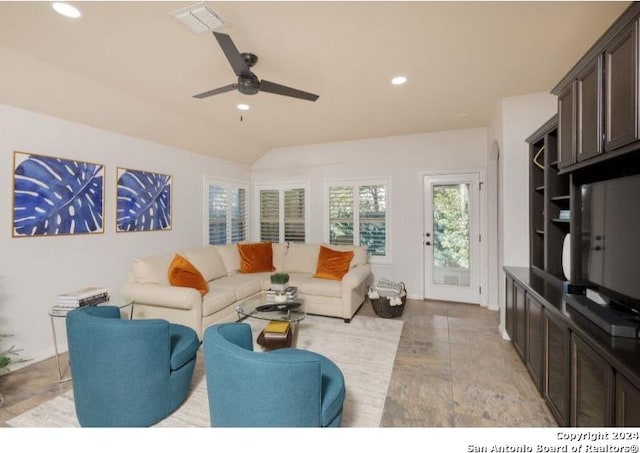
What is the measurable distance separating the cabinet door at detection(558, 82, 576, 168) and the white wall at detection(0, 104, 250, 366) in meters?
4.26

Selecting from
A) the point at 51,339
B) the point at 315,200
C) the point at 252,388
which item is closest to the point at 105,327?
the point at 252,388

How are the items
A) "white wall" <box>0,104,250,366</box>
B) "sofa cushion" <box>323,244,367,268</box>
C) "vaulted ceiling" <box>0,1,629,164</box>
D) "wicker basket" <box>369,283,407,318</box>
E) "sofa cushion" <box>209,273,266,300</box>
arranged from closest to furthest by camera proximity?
"vaulted ceiling" <box>0,1,629,164</box> → "white wall" <box>0,104,250,366</box> → "sofa cushion" <box>209,273,266,300</box> → "wicker basket" <box>369,283,407,318</box> → "sofa cushion" <box>323,244,367,268</box>

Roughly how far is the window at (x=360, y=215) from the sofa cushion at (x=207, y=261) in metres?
1.93

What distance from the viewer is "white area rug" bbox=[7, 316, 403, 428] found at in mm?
1963

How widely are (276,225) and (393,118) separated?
292 centimetres

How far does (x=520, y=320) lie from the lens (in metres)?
2.60

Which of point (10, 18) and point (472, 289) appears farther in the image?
point (472, 289)

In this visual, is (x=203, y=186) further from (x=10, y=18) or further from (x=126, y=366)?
(x=126, y=366)

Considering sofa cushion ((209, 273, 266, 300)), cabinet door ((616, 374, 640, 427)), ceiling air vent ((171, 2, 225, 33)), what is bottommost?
sofa cushion ((209, 273, 266, 300))

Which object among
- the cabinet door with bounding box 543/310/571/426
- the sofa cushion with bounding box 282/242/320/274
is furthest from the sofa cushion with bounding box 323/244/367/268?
the cabinet door with bounding box 543/310/571/426

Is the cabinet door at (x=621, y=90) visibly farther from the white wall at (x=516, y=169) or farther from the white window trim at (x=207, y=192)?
the white window trim at (x=207, y=192)

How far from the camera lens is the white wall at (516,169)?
10.2 ft

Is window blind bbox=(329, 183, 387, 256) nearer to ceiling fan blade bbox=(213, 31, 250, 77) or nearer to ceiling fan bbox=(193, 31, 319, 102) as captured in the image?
ceiling fan bbox=(193, 31, 319, 102)

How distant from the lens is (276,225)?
5699mm
